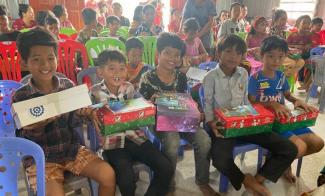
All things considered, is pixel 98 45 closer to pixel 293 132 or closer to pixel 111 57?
pixel 111 57

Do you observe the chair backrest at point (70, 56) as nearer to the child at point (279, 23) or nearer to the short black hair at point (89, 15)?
the short black hair at point (89, 15)

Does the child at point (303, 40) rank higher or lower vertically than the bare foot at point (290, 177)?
higher

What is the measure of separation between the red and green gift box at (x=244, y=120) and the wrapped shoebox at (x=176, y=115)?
175 millimetres

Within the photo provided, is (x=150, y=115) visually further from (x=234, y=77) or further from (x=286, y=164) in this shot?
(x=286, y=164)

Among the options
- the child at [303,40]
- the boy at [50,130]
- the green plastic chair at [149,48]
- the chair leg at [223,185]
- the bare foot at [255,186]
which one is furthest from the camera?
the child at [303,40]

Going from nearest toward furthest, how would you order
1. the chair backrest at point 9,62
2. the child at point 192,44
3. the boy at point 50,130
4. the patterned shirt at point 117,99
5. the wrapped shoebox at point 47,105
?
1. the wrapped shoebox at point 47,105
2. the boy at point 50,130
3. the patterned shirt at point 117,99
4. the chair backrest at point 9,62
5. the child at point 192,44

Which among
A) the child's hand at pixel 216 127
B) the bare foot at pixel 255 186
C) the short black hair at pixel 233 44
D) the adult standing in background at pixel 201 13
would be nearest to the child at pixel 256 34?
the adult standing in background at pixel 201 13

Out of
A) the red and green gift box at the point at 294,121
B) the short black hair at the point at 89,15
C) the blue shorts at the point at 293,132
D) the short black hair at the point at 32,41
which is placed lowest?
the blue shorts at the point at 293,132

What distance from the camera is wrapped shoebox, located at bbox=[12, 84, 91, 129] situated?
129cm

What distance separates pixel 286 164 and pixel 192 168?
0.74 metres

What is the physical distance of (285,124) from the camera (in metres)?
1.87

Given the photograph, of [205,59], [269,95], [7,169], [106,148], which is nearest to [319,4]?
[205,59]

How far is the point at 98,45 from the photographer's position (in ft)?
9.55

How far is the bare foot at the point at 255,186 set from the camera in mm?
1742
